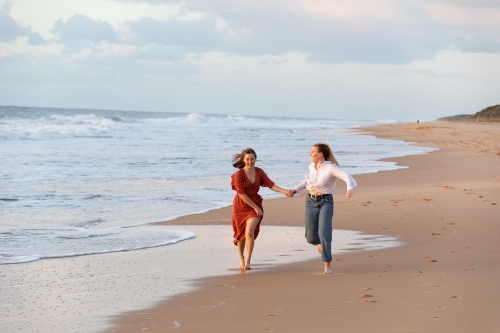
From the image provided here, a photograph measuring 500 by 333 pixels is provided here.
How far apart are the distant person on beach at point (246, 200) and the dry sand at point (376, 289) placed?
56 centimetres

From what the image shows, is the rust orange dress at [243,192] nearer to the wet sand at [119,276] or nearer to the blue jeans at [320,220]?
the wet sand at [119,276]

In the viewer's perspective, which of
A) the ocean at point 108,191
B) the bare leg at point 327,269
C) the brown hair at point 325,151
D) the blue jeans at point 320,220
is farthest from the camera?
the ocean at point 108,191

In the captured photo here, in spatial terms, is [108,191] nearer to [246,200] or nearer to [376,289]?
[246,200]

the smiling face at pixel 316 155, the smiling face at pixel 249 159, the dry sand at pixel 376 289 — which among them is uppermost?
the smiling face at pixel 316 155

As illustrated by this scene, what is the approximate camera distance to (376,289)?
21.1ft

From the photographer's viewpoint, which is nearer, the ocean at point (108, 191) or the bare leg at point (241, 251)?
the bare leg at point (241, 251)

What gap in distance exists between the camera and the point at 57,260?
325 inches

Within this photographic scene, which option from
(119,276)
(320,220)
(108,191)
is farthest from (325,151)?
(108,191)

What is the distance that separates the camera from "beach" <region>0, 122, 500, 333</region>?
543 cm

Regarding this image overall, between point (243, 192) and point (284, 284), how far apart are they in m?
1.40

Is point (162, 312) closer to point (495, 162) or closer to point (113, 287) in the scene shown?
point (113, 287)

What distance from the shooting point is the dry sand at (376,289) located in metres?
5.34

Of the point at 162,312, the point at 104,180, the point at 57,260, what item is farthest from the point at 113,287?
the point at 104,180

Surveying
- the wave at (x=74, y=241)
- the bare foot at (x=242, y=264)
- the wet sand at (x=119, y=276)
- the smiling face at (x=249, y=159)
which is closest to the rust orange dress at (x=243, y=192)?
the smiling face at (x=249, y=159)
